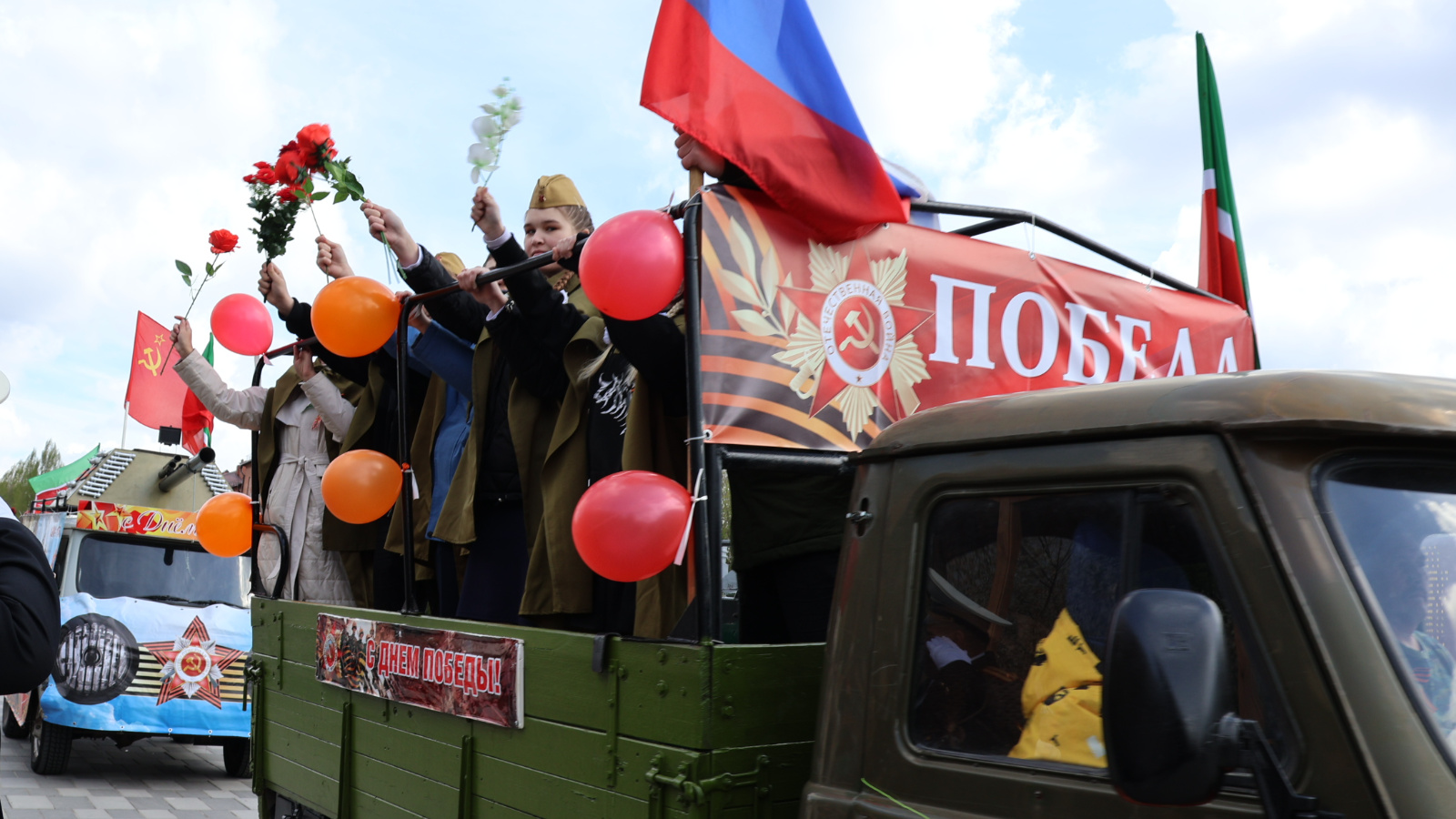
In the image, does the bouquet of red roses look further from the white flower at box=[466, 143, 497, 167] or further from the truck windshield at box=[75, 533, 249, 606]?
the truck windshield at box=[75, 533, 249, 606]

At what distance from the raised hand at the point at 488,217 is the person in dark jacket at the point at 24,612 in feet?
5.81

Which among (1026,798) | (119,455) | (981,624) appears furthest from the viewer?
(119,455)

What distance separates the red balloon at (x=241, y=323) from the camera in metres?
5.56

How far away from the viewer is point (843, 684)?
6.97 feet

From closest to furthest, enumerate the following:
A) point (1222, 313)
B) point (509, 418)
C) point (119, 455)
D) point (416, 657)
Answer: point (416, 657)
point (509, 418)
point (1222, 313)
point (119, 455)

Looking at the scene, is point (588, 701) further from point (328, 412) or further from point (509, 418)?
point (328, 412)

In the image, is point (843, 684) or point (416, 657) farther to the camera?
point (416, 657)

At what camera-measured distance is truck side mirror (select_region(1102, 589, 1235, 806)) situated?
1433 millimetres

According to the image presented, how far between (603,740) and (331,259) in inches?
113

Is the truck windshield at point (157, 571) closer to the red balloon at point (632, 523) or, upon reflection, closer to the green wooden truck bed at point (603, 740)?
the green wooden truck bed at point (603, 740)

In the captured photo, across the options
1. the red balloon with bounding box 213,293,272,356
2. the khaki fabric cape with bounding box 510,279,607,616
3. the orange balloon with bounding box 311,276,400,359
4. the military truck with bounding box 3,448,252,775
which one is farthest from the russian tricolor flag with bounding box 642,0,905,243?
the military truck with bounding box 3,448,252,775

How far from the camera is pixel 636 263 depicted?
2.74 meters

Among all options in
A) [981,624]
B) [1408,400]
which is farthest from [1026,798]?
[1408,400]

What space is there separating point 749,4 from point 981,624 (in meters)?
1.86
